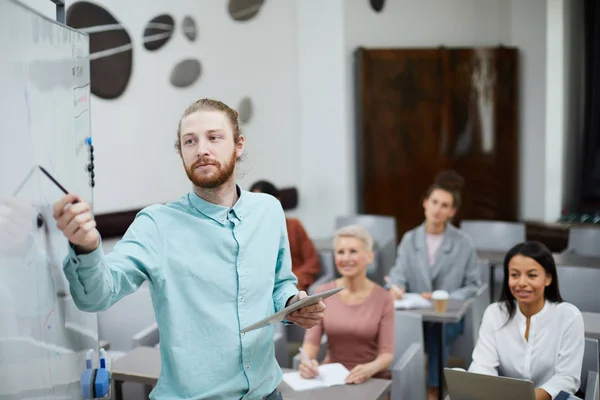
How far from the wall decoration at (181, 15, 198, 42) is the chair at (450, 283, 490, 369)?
10.4 feet

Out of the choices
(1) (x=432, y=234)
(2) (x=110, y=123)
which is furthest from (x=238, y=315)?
(2) (x=110, y=123)

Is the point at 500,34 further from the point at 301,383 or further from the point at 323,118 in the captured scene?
the point at 301,383

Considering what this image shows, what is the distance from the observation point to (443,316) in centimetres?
417

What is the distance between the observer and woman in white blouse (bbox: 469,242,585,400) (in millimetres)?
3234

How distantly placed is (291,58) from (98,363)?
18.4 ft

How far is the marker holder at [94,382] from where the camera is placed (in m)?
2.11

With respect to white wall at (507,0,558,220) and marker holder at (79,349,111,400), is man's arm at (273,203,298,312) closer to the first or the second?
marker holder at (79,349,111,400)

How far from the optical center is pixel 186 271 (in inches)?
74.5

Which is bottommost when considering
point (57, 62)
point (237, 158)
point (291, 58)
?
point (237, 158)

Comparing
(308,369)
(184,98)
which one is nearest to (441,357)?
(308,369)

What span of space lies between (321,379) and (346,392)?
16cm

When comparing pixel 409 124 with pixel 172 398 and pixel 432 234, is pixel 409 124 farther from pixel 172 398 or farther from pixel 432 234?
pixel 172 398

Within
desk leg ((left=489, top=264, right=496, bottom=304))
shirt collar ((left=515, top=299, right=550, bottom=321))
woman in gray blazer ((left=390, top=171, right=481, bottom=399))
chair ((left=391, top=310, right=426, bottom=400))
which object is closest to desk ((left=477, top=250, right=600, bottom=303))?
desk leg ((left=489, top=264, right=496, bottom=304))

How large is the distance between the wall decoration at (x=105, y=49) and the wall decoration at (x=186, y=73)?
527 mm
